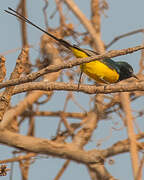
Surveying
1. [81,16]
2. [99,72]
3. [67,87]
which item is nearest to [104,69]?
[99,72]

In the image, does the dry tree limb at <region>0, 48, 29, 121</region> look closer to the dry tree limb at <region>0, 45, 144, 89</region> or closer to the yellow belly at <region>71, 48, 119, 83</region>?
the dry tree limb at <region>0, 45, 144, 89</region>

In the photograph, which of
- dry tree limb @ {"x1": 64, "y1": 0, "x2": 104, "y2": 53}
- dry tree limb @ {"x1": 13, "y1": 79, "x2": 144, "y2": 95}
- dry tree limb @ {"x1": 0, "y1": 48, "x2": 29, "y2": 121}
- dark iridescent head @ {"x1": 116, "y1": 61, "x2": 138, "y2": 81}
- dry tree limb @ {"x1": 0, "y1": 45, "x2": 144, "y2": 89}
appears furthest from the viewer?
dry tree limb @ {"x1": 64, "y1": 0, "x2": 104, "y2": 53}

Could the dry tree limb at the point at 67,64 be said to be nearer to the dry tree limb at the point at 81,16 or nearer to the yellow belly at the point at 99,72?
the yellow belly at the point at 99,72

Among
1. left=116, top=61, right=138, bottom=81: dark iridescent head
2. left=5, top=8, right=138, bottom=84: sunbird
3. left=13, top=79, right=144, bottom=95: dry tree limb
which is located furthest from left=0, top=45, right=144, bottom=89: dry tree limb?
left=116, top=61, right=138, bottom=81: dark iridescent head

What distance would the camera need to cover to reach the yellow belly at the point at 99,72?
132 inches

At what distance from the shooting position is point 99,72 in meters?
3.44

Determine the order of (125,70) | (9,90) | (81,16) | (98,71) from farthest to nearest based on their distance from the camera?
(81,16), (125,70), (98,71), (9,90)

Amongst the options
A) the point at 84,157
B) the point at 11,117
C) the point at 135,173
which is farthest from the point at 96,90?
the point at 11,117

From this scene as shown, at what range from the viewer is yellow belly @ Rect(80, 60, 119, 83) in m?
3.36

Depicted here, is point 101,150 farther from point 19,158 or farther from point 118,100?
point 19,158

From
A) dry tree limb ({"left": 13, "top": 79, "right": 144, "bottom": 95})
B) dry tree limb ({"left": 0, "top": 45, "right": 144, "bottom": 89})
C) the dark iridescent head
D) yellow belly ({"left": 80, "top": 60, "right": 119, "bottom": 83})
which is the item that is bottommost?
dry tree limb ({"left": 0, "top": 45, "right": 144, "bottom": 89})

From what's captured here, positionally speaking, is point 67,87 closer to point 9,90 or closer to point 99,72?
point 9,90

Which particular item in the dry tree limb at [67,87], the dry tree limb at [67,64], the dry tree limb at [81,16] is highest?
the dry tree limb at [81,16]

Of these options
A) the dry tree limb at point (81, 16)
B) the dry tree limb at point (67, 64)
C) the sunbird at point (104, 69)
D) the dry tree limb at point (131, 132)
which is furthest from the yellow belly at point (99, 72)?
the dry tree limb at point (67, 64)
